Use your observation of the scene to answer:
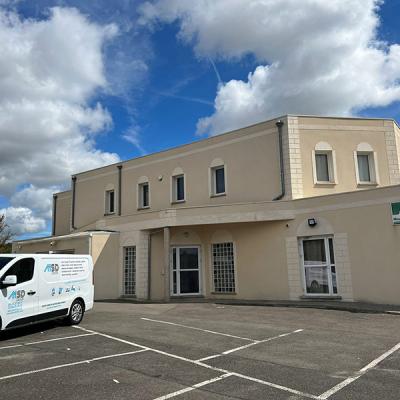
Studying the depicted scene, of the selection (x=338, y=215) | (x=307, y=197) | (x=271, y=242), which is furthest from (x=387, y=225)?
(x=271, y=242)

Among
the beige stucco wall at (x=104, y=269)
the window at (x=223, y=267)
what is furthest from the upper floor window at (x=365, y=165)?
the beige stucco wall at (x=104, y=269)

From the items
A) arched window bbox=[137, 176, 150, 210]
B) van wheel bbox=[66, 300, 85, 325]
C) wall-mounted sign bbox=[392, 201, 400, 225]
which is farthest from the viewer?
arched window bbox=[137, 176, 150, 210]

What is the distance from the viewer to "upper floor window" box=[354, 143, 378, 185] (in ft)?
59.8

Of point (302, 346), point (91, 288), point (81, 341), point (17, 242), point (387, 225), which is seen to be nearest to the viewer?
point (302, 346)

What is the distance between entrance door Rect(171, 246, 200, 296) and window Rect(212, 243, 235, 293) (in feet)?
2.79

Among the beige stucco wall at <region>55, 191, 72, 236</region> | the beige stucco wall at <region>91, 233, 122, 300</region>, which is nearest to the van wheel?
the beige stucco wall at <region>91, 233, 122, 300</region>

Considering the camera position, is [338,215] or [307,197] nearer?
[338,215]

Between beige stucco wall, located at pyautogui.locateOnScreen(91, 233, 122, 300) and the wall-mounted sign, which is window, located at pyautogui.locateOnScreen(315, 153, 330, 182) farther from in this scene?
beige stucco wall, located at pyautogui.locateOnScreen(91, 233, 122, 300)

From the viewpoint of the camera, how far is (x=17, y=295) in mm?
9320

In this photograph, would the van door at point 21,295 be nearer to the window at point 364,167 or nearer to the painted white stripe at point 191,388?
the painted white stripe at point 191,388

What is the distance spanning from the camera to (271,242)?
16.9 meters

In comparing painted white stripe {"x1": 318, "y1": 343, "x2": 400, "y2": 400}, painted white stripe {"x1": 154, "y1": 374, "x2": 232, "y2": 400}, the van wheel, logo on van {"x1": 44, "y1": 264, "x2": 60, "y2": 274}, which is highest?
logo on van {"x1": 44, "y1": 264, "x2": 60, "y2": 274}

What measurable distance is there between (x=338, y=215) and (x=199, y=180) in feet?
24.5

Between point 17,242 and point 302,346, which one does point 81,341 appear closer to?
point 302,346
